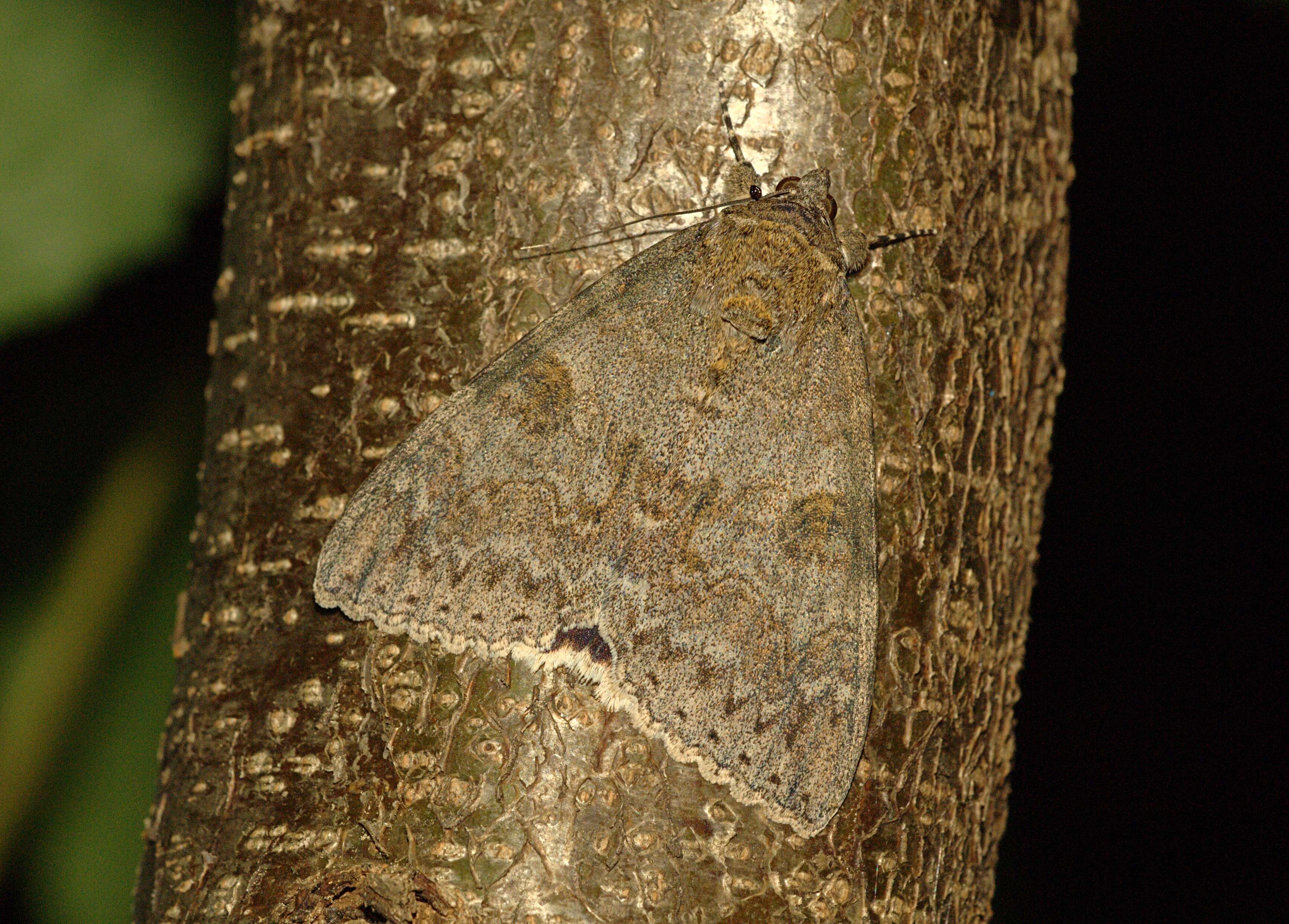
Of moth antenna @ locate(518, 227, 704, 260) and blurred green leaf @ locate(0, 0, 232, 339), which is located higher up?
blurred green leaf @ locate(0, 0, 232, 339)

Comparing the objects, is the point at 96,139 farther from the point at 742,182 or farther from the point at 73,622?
the point at 742,182

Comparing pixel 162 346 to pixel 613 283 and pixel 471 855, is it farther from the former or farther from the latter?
pixel 471 855

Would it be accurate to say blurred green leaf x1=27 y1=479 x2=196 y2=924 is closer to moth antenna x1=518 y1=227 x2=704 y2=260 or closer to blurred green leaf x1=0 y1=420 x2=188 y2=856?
blurred green leaf x1=0 y1=420 x2=188 y2=856

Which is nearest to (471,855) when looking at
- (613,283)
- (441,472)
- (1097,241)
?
Result: (441,472)

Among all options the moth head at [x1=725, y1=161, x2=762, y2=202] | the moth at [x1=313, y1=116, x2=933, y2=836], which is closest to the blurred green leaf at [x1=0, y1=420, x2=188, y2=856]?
the moth at [x1=313, y1=116, x2=933, y2=836]

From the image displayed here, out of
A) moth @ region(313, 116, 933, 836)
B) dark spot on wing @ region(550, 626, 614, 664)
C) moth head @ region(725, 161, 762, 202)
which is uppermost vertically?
moth head @ region(725, 161, 762, 202)

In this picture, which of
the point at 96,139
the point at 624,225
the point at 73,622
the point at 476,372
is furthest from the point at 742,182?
the point at 73,622

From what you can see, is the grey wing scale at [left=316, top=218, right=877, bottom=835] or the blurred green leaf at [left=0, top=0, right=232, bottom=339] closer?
the grey wing scale at [left=316, top=218, right=877, bottom=835]
